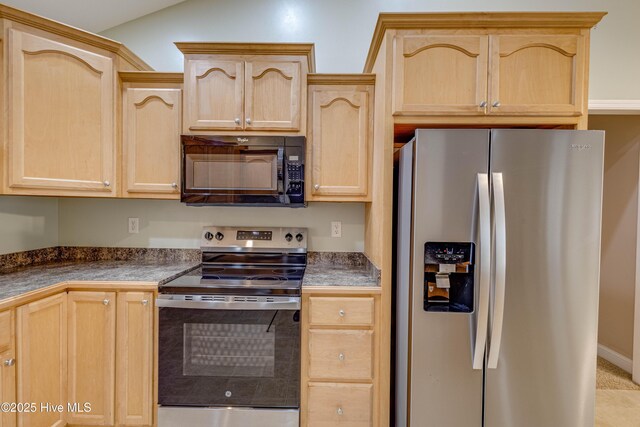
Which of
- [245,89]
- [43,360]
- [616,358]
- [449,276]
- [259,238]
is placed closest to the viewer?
[449,276]

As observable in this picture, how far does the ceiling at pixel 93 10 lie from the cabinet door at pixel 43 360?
5.99 ft

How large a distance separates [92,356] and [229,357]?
0.76 metres

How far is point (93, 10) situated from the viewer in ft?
7.19

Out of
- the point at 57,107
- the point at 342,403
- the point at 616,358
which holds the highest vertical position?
the point at 57,107

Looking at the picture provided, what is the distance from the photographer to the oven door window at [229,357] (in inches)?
68.4

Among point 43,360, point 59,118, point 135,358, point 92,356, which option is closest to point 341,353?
point 135,358

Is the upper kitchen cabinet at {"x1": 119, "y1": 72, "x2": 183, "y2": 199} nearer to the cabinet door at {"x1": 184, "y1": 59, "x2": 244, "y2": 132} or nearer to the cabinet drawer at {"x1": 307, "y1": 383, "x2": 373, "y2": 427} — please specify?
the cabinet door at {"x1": 184, "y1": 59, "x2": 244, "y2": 132}

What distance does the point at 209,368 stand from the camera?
5.71 feet

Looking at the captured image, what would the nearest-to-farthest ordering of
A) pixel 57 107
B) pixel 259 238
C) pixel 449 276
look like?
pixel 449 276
pixel 57 107
pixel 259 238

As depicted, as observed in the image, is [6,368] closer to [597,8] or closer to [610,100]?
[610,100]

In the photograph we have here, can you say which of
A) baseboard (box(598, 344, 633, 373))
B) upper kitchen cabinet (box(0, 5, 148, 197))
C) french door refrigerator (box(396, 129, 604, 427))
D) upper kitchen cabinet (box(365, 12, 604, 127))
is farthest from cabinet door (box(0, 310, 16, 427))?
baseboard (box(598, 344, 633, 373))

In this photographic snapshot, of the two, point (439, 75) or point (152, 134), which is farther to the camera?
point (152, 134)

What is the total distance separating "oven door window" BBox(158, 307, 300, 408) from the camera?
174 centimetres

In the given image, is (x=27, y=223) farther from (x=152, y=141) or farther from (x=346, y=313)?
(x=346, y=313)
